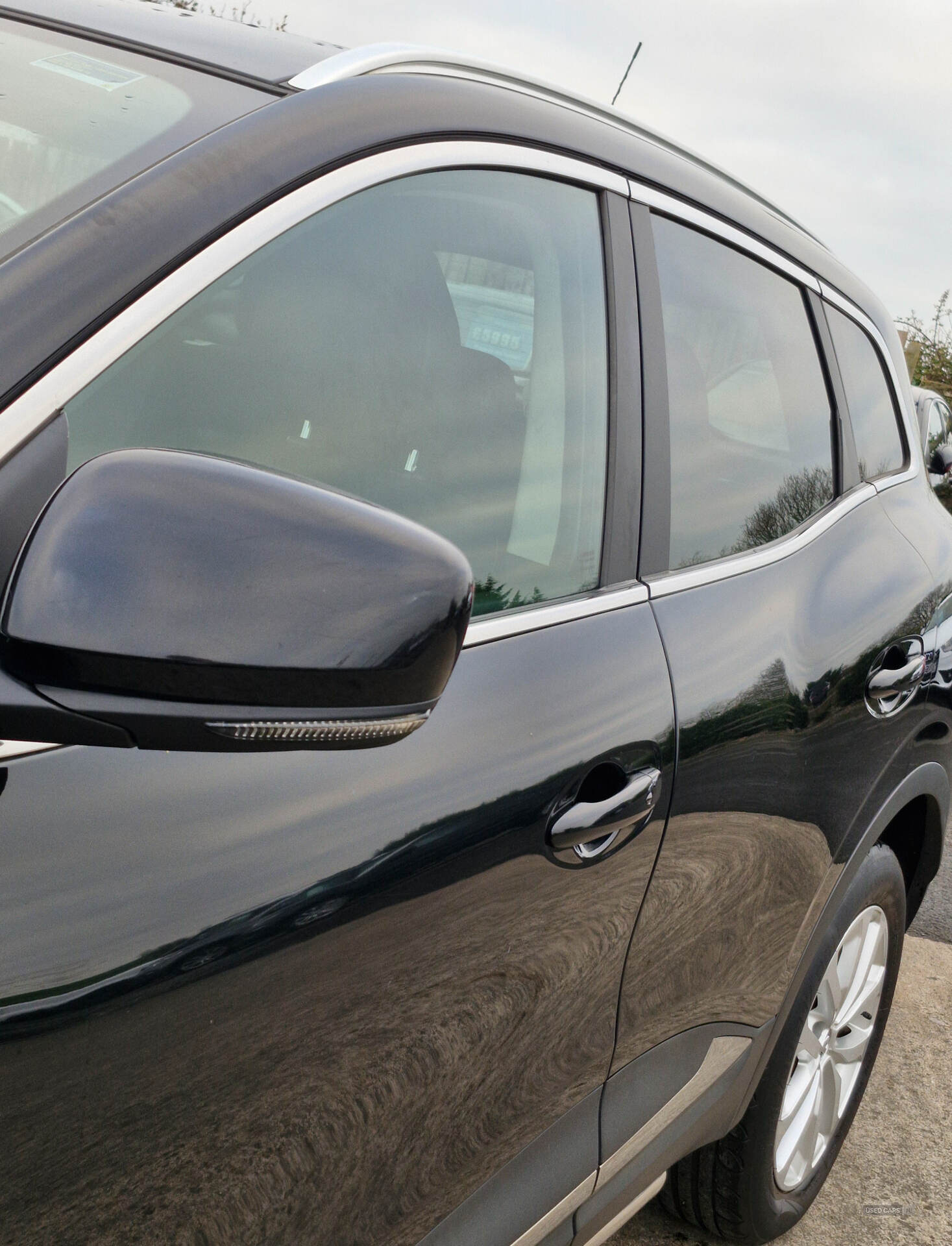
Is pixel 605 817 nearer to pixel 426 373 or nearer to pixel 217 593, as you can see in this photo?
pixel 426 373

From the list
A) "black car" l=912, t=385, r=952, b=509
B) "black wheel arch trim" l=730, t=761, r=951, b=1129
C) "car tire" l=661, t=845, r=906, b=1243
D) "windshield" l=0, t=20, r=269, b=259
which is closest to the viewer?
"windshield" l=0, t=20, r=269, b=259

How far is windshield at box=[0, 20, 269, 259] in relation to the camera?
1076mm

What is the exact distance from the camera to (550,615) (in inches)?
55.9

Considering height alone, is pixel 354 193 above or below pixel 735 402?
above

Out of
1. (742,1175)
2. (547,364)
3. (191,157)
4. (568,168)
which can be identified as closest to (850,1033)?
(742,1175)

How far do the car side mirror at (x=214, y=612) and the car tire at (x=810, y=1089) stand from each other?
1590 millimetres

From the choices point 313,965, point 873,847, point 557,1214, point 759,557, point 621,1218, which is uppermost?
point 759,557

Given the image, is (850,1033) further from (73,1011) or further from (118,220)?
(118,220)

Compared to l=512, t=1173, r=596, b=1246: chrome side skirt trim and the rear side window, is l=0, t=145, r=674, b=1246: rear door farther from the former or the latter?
the rear side window

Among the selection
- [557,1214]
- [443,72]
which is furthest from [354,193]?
[557,1214]

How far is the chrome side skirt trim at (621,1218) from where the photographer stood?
5.33ft

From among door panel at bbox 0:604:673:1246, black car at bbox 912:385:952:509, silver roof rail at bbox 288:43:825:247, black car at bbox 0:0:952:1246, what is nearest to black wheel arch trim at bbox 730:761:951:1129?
black car at bbox 0:0:952:1246

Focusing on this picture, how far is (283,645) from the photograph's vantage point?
0.79 m

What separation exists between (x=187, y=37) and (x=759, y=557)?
44.6 inches
